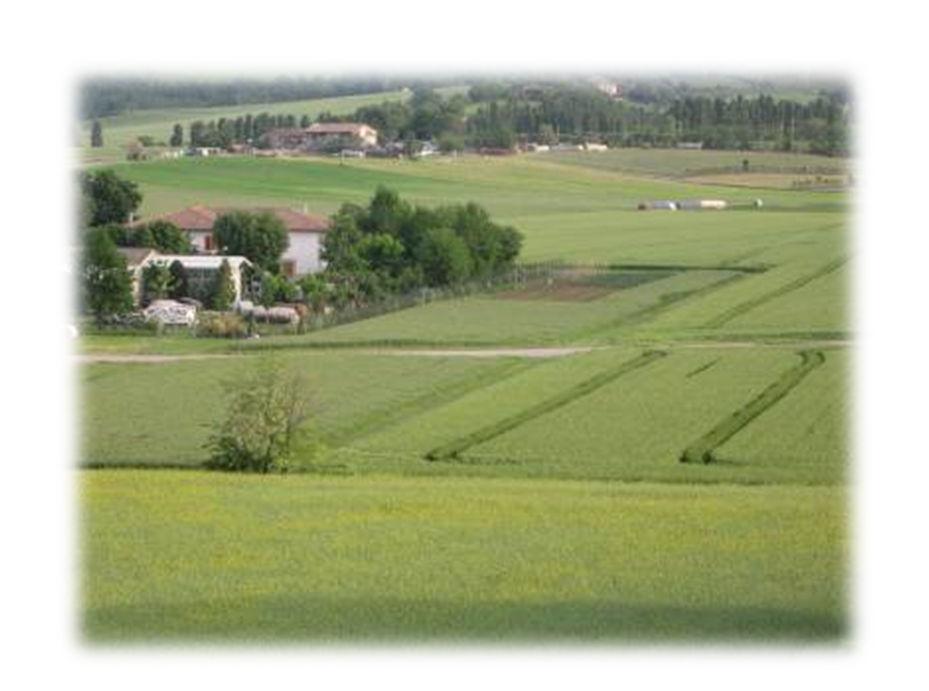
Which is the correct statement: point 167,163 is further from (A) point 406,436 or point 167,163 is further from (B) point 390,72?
(B) point 390,72

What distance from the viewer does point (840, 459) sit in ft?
22.6

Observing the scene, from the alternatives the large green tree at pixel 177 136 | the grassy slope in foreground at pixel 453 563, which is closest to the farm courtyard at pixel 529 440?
the grassy slope in foreground at pixel 453 563

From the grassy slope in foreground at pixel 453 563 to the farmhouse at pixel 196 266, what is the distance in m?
0.90

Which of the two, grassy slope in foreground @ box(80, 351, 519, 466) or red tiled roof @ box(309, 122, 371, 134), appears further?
red tiled roof @ box(309, 122, 371, 134)

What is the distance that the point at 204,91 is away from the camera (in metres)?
5.39

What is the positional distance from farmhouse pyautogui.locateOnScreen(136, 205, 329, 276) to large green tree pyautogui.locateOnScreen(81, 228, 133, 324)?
778mm

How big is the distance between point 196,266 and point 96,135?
5.16 feet

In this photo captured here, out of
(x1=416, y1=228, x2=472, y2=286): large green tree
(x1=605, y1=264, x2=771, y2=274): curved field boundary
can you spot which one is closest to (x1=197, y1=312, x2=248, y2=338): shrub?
(x1=416, y1=228, x2=472, y2=286): large green tree

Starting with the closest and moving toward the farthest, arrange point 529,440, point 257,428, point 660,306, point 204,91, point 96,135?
point 204,91, point 96,135, point 257,428, point 529,440, point 660,306

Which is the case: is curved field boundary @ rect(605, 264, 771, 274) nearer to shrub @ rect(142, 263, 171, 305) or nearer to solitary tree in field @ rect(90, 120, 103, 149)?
shrub @ rect(142, 263, 171, 305)

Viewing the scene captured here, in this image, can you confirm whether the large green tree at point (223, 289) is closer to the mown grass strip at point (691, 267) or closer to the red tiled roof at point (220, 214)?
the red tiled roof at point (220, 214)

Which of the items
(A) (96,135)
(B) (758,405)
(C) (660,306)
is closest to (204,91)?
(A) (96,135)

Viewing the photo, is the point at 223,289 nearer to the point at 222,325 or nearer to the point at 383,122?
the point at 222,325

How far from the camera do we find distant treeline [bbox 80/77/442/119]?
4.46 m
